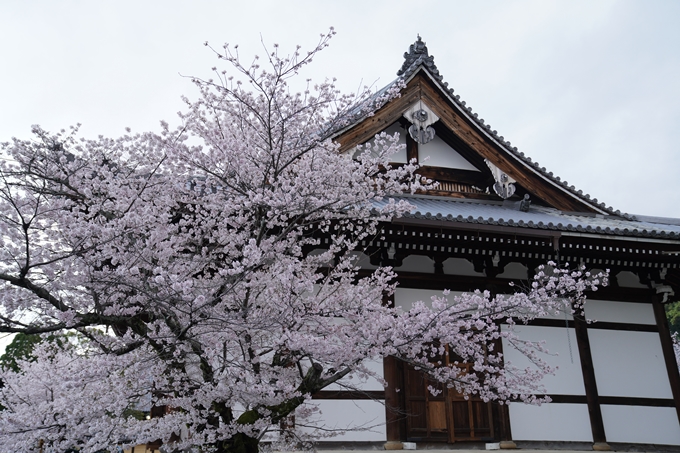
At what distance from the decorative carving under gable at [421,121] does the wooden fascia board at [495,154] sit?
11 centimetres

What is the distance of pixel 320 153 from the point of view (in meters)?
5.46

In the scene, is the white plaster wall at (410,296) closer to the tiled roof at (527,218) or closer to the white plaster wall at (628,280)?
the tiled roof at (527,218)

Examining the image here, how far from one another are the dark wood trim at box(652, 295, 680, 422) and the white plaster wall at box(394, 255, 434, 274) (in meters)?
3.77

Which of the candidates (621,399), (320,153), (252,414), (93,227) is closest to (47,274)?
(93,227)

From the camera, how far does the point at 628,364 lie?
781cm

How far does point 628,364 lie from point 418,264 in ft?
11.7

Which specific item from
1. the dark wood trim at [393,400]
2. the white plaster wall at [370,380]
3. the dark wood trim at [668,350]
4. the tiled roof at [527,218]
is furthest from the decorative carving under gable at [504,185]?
the white plaster wall at [370,380]

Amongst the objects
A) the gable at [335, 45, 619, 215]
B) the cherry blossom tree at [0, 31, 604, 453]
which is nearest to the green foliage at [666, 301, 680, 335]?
the gable at [335, 45, 619, 215]

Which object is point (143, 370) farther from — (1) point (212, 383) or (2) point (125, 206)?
(2) point (125, 206)

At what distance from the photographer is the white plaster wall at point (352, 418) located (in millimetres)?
6699

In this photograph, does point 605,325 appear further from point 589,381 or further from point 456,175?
point 456,175

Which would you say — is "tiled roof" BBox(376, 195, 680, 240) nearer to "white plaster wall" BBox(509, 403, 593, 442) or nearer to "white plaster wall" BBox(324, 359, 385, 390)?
"white plaster wall" BBox(324, 359, 385, 390)

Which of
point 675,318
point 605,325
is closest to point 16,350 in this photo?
point 605,325

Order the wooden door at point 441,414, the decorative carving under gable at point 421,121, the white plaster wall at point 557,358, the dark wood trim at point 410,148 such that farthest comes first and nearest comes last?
1. the dark wood trim at point 410,148
2. the decorative carving under gable at point 421,121
3. the white plaster wall at point 557,358
4. the wooden door at point 441,414
